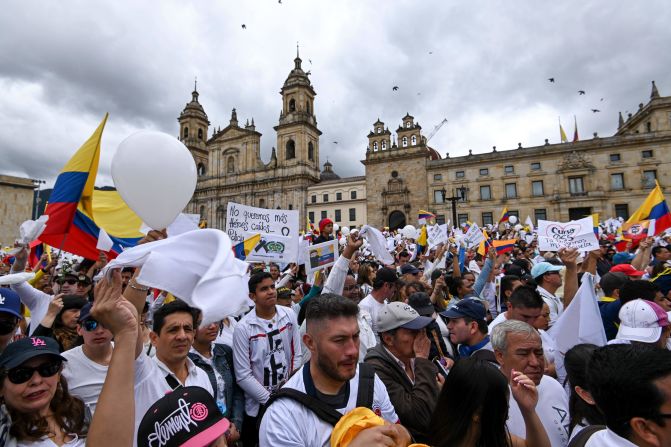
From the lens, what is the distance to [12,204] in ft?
72.1

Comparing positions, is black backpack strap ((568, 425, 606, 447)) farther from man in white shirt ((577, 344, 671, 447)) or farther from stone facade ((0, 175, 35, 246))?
stone facade ((0, 175, 35, 246))

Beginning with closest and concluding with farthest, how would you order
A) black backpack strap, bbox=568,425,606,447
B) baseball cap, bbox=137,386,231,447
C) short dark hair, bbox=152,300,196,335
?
baseball cap, bbox=137,386,231,447, black backpack strap, bbox=568,425,606,447, short dark hair, bbox=152,300,196,335

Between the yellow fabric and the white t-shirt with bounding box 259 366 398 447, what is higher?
the yellow fabric

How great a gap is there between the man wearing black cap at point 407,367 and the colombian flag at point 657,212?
31.8ft

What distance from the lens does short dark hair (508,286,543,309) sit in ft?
12.5

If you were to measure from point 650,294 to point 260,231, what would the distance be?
5894 millimetres

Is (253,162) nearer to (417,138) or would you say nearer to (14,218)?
(417,138)

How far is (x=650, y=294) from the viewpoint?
386 cm

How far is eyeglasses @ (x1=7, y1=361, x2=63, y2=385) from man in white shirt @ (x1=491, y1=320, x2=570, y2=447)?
285 centimetres

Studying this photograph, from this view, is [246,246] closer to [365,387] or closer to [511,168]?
[365,387]

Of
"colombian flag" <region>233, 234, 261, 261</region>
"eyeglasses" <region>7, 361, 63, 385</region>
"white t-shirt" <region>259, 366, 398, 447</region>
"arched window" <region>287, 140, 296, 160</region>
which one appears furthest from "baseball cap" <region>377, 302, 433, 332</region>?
"arched window" <region>287, 140, 296, 160</region>

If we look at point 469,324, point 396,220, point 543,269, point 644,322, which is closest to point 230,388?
point 469,324

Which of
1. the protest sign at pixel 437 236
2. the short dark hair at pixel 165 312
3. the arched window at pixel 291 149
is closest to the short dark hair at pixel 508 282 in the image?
the protest sign at pixel 437 236

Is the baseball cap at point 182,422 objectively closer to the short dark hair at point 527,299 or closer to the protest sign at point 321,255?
the short dark hair at point 527,299
